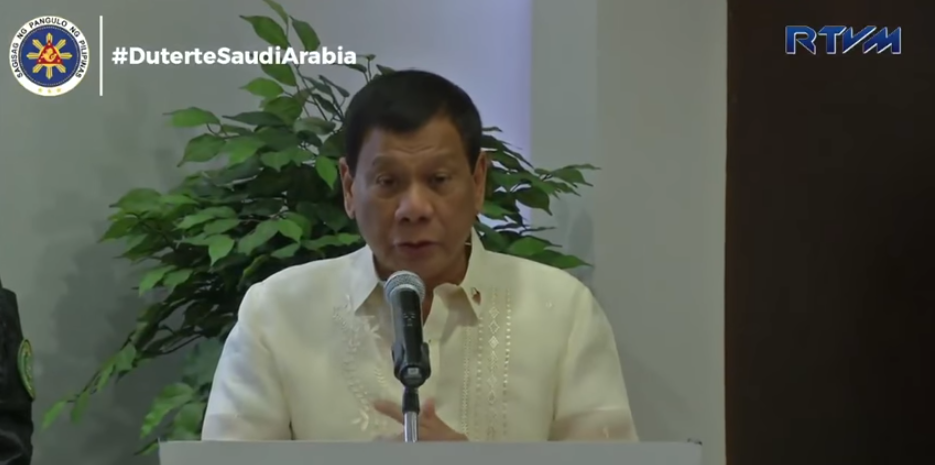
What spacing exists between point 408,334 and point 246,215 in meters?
0.92

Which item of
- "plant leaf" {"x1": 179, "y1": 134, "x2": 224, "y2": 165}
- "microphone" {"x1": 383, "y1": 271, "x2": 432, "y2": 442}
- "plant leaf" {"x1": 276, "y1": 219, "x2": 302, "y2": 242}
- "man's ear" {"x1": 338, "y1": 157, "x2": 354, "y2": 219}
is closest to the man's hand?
"microphone" {"x1": 383, "y1": 271, "x2": 432, "y2": 442}

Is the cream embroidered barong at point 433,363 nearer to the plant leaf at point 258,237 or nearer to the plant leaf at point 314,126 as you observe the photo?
the plant leaf at point 258,237

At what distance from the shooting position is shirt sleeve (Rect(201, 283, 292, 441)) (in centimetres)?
132

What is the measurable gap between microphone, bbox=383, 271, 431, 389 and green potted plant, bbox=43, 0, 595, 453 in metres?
0.71

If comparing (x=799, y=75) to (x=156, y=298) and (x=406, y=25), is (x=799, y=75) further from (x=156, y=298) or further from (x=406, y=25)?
(x=156, y=298)

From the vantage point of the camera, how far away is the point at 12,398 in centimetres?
141

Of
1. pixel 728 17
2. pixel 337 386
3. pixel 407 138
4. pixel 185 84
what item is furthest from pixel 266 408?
pixel 728 17

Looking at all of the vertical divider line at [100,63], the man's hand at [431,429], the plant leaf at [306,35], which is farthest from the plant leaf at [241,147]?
the man's hand at [431,429]

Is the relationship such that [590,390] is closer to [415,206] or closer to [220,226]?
[415,206]

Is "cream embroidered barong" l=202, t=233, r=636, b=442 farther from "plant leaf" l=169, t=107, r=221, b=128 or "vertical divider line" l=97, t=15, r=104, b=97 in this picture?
"vertical divider line" l=97, t=15, r=104, b=97

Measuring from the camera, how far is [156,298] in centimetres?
221

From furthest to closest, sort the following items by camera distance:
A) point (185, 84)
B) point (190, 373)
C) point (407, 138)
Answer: point (185, 84) < point (190, 373) < point (407, 138)

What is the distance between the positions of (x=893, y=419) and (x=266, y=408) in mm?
1465

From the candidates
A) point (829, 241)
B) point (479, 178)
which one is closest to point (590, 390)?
point (479, 178)
